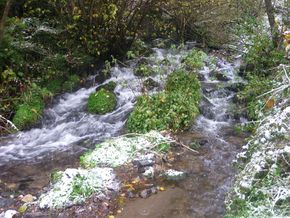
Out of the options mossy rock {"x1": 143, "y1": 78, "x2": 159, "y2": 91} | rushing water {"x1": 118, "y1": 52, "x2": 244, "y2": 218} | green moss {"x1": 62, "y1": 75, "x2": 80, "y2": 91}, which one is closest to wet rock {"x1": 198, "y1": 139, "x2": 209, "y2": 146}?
rushing water {"x1": 118, "y1": 52, "x2": 244, "y2": 218}

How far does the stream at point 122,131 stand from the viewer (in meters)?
5.70

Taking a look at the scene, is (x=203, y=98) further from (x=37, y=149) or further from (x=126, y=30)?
(x=37, y=149)

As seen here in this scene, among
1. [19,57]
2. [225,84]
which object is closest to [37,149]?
[19,57]

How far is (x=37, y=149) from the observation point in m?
7.79

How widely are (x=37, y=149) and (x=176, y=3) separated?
566 cm

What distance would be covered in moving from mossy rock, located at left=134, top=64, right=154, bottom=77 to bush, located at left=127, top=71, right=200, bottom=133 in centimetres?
63

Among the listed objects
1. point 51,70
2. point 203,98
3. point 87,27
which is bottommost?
point 203,98

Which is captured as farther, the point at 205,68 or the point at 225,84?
the point at 205,68

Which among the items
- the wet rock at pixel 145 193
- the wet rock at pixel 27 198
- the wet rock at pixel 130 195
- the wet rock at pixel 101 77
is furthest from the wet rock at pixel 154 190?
the wet rock at pixel 101 77

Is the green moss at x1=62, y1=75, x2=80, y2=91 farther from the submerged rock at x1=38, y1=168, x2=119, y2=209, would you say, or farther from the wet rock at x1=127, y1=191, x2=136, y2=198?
the wet rock at x1=127, y1=191, x2=136, y2=198

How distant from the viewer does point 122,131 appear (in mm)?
8195

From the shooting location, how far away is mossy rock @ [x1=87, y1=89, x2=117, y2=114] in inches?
356

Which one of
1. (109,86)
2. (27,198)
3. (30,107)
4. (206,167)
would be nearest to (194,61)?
(109,86)

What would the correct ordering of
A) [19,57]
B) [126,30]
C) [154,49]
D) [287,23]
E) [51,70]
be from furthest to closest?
[154,49]
[126,30]
[51,70]
[19,57]
[287,23]
